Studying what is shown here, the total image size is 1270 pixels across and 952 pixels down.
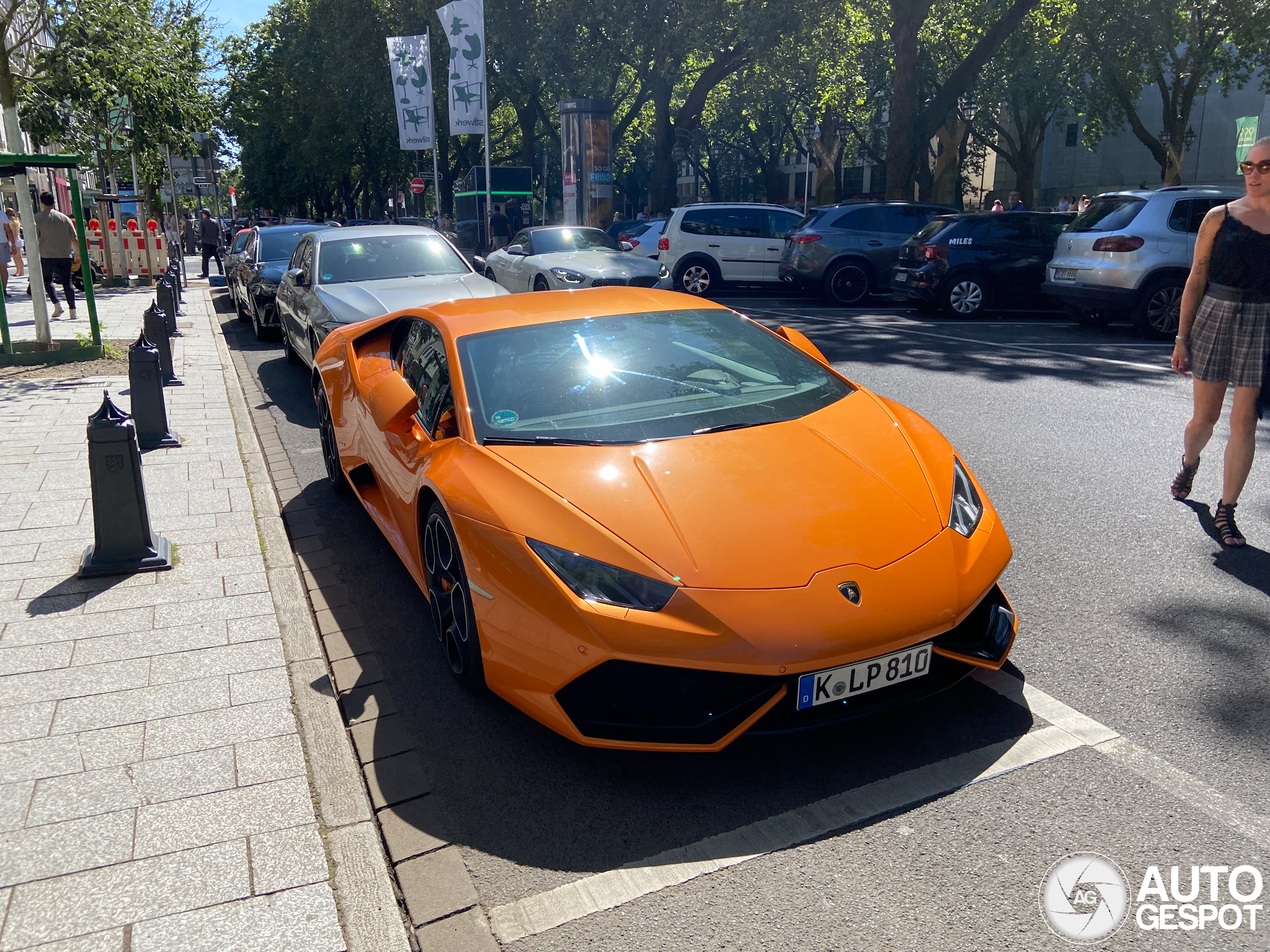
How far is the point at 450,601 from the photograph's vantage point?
368cm

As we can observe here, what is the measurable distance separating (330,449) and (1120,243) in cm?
993

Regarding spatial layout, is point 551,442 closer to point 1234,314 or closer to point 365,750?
point 365,750

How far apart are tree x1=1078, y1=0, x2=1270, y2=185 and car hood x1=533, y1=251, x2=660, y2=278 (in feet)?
58.9

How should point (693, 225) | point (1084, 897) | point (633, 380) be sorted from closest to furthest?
point (1084, 897)
point (633, 380)
point (693, 225)

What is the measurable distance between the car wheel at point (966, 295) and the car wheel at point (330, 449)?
10550 mm

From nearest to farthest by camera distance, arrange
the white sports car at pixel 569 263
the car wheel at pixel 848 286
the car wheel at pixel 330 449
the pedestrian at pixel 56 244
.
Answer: the car wheel at pixel 330 449 → the pedestrian at pixel 56 244 → the white sports car at pixel 569 263 → the car wheel at pixel 848 286

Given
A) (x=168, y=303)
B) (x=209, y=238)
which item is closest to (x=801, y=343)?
(x=168, y=303)

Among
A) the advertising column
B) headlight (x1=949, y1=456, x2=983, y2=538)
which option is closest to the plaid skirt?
headlight (x1=949, y1=456, x2=983, y2=538)

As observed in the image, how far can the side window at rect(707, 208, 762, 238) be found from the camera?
1809 centimetres

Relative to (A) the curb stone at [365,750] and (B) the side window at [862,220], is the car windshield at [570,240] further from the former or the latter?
(A) the curb stone at [365,750]

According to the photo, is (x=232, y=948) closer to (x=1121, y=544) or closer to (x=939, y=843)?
(x=939, y=843)

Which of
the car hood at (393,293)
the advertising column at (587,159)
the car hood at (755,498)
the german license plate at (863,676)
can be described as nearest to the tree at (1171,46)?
the advertising column at (587,159)

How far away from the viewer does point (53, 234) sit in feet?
46.7

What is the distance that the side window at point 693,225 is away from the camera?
18.0 meters
